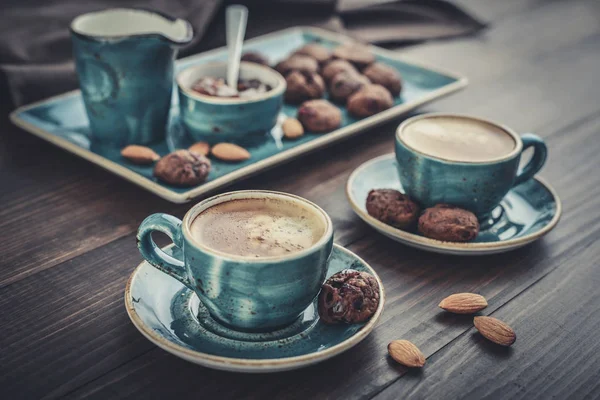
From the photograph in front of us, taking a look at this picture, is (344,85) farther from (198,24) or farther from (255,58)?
(198,24)

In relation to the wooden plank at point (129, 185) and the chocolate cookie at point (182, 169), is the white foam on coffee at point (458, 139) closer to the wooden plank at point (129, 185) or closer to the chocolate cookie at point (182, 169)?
the wooden plank at point (129, 185)

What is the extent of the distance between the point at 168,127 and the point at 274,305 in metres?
→ 0.63

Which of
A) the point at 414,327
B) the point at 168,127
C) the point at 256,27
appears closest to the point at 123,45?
the point at 168,127

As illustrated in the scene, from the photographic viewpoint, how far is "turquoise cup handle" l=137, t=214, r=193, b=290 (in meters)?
0.72

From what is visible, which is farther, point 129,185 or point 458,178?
point 129,185

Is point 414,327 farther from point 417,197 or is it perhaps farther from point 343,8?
point 343,8

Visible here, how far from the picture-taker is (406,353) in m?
0.71

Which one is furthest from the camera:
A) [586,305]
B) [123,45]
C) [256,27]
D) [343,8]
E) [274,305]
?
[343,8]

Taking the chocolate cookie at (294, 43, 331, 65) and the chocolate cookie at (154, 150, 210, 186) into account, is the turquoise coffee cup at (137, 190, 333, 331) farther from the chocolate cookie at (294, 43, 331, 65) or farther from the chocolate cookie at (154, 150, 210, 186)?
the chocolate cookie at (294, 43, 331, 65)

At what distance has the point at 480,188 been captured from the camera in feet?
2.97

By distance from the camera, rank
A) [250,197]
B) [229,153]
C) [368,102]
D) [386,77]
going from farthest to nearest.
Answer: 1. [386,77]
2. [368,102]
3. [229,153]
4. [250,197]

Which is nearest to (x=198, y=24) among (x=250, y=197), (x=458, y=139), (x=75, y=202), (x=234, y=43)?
(x=234, y=43)

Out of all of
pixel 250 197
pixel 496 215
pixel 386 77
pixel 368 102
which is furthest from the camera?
pixel 386 77

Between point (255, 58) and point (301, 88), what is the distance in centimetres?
15
